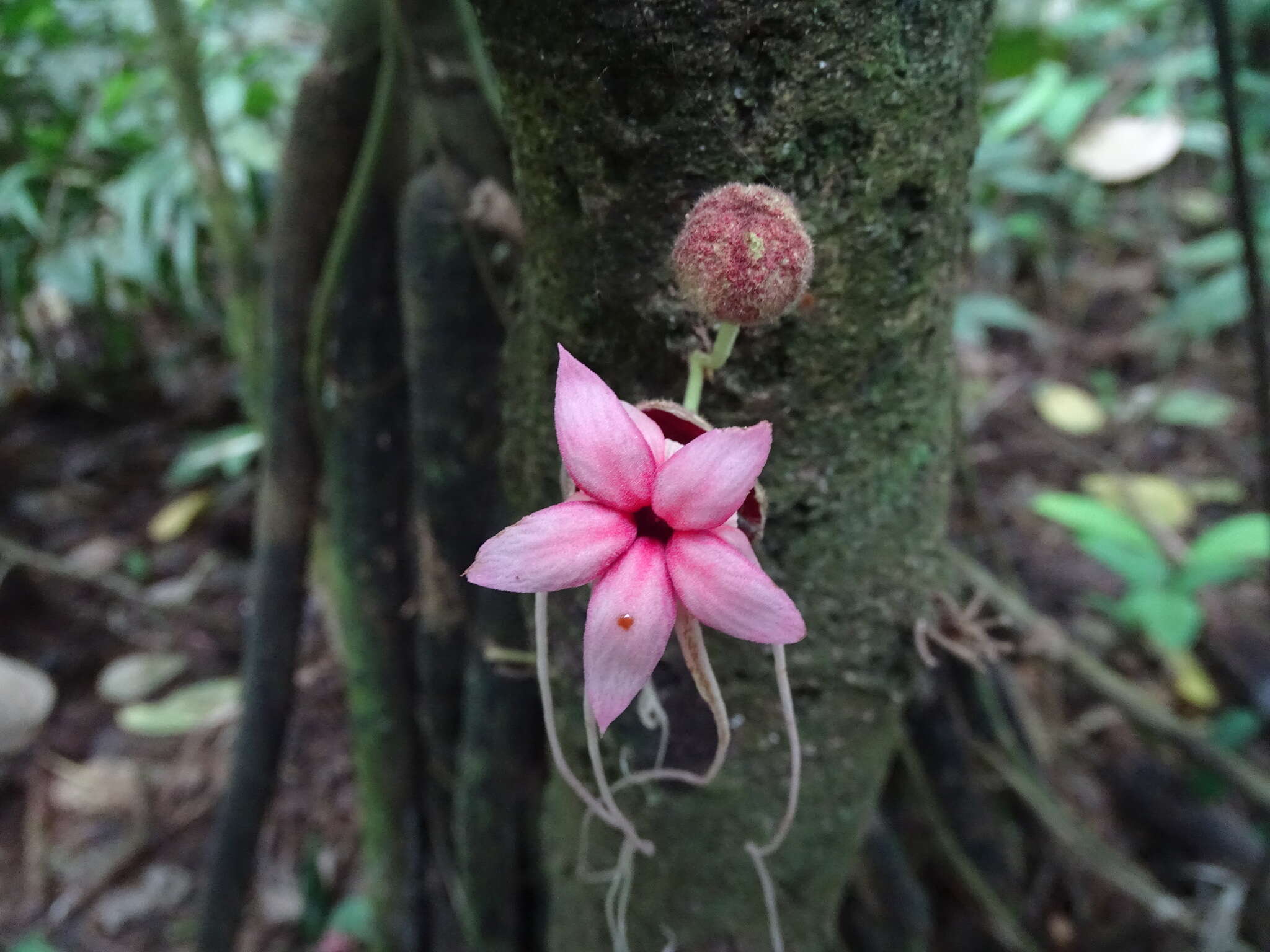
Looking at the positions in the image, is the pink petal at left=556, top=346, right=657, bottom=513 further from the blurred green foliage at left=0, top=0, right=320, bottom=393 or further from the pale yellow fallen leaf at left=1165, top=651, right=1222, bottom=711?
the pale yellow fallen leaf at left=1165, top=651, right=1222, bottom=711

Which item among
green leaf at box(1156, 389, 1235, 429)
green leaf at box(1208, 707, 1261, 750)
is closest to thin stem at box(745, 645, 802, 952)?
green leaf at box(1208, 707, 1261, 750)

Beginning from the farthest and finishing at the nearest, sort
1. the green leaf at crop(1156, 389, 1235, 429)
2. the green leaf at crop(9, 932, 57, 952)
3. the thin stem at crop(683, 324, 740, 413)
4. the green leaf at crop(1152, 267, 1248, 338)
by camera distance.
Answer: the green leaf at crop(1156, 389, 1235, 429), the green leaf at crop(1152, 267, 1248, 338), the green leaf at crop(9, 932, 57, 952), the thin stem at crop(683, 324, 740, 413)

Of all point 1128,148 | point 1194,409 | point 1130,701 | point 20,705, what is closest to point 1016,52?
point 1128,148

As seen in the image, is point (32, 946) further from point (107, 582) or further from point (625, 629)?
point (625, 629)

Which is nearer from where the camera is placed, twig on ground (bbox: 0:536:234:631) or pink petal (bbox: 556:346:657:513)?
pink petal (bbox: 556:346:657:513)

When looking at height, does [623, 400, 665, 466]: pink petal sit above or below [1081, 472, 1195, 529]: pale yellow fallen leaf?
above

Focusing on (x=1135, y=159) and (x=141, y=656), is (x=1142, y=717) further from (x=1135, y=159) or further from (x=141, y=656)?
(x=141, y=656)
